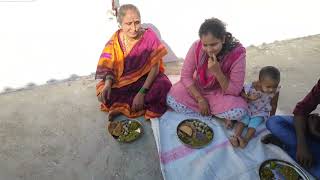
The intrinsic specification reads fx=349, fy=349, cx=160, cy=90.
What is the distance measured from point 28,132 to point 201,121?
1.57 metres

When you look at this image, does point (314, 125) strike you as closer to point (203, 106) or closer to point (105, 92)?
point (203, 106)

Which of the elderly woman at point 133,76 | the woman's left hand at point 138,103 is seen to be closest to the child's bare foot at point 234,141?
the elderly woman at point 133,76

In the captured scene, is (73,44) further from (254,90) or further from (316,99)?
(316,99)

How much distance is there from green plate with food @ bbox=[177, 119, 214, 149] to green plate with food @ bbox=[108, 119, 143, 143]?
1.23 ft

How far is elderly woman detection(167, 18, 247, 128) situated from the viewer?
2.86 meters

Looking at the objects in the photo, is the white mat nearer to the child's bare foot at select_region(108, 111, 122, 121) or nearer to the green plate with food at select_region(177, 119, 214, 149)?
the green plate with food at select_region(177, 119, 214, 149)

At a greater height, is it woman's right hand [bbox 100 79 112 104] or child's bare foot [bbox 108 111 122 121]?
woman's right hand [bbox 100 79 112 104]

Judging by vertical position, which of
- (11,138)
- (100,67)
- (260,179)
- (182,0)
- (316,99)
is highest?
(182,0)

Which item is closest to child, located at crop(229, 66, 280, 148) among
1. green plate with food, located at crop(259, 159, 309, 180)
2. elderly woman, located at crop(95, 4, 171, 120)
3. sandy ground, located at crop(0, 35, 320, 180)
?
green plate with food, located at crop(259, 159, 309, 180)

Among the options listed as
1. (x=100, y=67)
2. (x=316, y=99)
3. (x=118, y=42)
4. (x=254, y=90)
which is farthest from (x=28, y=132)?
(x=316, y=99)

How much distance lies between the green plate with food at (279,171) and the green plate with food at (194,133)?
51 cm

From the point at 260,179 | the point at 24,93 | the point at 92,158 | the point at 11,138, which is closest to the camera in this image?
the point at 260,179

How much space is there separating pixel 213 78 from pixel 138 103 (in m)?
0.72

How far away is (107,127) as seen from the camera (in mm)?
3207
